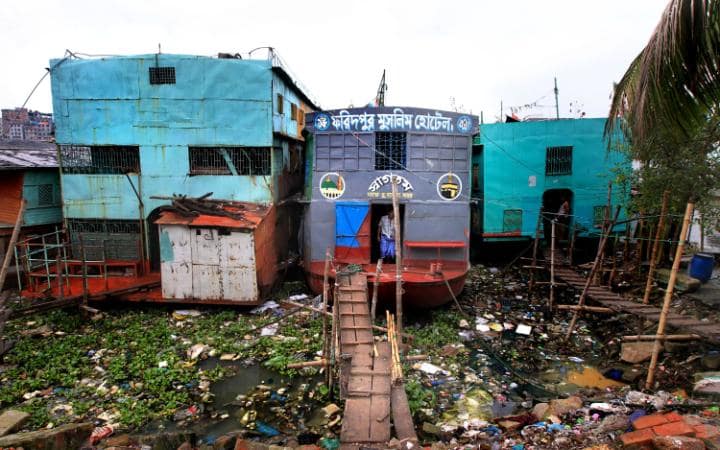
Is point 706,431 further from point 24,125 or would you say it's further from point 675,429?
point 24,125

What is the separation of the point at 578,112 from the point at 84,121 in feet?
56.3

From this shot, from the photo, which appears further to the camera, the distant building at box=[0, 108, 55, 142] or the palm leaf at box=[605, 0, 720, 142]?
the distant building at box=[0, 108, 55, 142]

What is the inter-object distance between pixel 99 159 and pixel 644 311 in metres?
13.9

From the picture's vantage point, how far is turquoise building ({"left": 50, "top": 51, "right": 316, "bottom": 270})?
11.7m

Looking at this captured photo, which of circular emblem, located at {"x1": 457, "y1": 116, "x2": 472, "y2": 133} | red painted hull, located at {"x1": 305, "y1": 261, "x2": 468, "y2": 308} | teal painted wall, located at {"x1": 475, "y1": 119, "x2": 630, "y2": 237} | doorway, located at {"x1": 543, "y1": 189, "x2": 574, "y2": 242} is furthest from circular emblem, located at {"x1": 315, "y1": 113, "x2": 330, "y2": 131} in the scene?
doorway, located at {"x1": 543, "y1": 189, "x2": 574, "y2": 242}

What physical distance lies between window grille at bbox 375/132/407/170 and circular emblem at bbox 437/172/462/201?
1.10m

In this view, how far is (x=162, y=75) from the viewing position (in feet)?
38.5

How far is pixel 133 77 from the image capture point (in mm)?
11742

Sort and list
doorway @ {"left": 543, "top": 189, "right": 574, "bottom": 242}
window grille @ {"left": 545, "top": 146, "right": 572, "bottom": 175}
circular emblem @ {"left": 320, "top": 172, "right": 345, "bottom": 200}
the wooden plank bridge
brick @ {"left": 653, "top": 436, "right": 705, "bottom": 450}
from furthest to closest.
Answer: doorway @ {"left": 543, "top": 189, "right": 574, "bottom": 242}
window grille @ {"left": 545, "top": 146, "right": 572, "bottom": 175}
circular emblem @ {"left": 320, "top": 172, "right": 345, "bottom": 200}
the wooden plank bridge
brick @ {"left": 653, "top": 436, "right": 705, "bottom": 450}

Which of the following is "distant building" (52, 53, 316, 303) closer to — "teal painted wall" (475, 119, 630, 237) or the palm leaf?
"teal painted wall" (475, 119, 630, 237)

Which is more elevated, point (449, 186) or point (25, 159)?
point (25, 159)

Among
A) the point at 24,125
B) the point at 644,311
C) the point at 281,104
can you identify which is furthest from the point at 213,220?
the point at 24,125

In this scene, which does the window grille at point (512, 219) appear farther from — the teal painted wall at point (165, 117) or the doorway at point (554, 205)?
the teal painted wall at point (165, 117)

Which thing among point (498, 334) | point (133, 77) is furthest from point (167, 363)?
point (133, 77)
